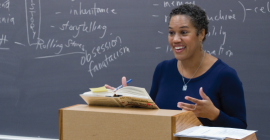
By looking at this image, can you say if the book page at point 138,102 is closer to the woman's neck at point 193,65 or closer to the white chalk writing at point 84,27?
the woman's neck at point 193,65

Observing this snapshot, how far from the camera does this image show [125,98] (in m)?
1.02

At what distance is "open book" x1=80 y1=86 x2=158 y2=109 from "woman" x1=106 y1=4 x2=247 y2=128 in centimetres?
43

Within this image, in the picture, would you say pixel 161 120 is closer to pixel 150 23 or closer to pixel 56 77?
pixel 150 23

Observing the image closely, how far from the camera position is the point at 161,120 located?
89cm

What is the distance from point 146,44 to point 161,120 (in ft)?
5.58

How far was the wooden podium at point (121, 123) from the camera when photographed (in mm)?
885

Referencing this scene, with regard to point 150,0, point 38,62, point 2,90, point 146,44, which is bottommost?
point 2,90

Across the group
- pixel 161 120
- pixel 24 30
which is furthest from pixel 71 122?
pixel 24 30

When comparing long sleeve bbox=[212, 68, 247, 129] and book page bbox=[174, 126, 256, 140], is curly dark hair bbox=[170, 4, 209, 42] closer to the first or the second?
long sleeve bbox=[212, 68, 247, 129]

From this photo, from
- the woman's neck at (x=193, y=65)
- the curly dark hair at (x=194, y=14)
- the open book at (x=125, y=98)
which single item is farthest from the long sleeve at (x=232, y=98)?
the open book at (x=125, y=98)

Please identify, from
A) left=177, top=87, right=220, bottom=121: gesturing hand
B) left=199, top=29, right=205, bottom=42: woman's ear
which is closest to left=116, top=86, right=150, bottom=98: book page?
left=177, top=87, right=220, bottom=121: gesturing hand

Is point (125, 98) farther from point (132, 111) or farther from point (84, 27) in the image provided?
point (84, 27)

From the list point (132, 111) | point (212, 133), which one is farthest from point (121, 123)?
point (212, 133)

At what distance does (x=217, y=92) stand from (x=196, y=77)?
138 millimetres
